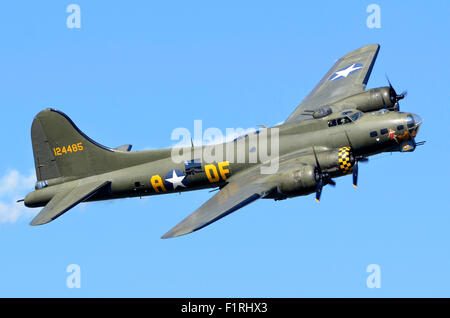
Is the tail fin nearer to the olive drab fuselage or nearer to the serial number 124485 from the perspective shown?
the serial number 124485

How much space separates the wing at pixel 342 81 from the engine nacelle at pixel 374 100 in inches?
86.2

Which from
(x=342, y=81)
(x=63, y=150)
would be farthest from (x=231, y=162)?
(x=342, y=81)

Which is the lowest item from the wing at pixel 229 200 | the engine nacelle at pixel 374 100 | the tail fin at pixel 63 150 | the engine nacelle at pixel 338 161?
the wing at pixel 229 200

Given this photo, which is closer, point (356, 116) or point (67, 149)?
point (356, 116)

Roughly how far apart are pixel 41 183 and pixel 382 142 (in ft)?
59.0

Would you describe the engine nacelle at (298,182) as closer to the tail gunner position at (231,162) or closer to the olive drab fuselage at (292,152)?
the tail gunner position at (231,162)

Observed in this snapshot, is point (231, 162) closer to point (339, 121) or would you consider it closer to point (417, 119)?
point (339, 121)

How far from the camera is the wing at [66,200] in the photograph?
40438mm

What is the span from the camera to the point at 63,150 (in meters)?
43.8

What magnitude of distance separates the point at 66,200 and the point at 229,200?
8.96 meters

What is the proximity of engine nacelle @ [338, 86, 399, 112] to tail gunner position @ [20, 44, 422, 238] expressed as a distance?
0.17 ft

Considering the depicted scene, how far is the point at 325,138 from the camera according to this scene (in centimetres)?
4091

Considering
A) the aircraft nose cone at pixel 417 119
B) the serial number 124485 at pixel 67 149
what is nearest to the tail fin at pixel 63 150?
the serial number 124485 at pixel 67 149

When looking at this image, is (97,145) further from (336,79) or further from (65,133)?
(336,79)
